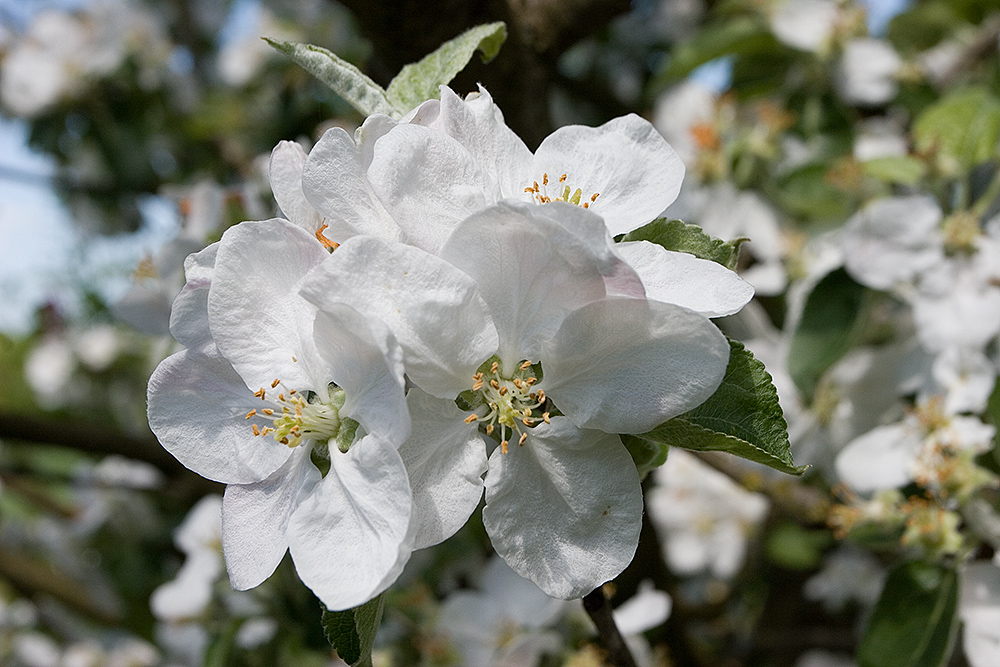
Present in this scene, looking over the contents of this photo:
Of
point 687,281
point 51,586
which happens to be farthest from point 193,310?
point 51,586

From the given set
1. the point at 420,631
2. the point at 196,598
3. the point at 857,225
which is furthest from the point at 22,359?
the point at 857,225

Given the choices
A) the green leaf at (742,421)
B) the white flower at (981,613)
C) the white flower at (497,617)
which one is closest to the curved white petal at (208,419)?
the green leaf at (742,421)

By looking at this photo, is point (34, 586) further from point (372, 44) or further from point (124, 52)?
point (372, 44)

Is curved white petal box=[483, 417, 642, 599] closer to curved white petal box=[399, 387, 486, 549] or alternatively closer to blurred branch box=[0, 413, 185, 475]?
curved white petal box=[399, 387, 486, 549]

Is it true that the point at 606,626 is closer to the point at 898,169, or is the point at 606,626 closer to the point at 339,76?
the point at 339,76

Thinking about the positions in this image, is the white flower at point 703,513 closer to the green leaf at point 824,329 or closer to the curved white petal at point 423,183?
the green leaf at point 824,329

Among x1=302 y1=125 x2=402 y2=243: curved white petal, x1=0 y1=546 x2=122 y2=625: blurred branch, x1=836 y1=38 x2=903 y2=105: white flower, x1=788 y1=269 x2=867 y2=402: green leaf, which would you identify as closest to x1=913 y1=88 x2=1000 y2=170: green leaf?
x1=788 y1=269 x2=867 y2=402: green leaf
